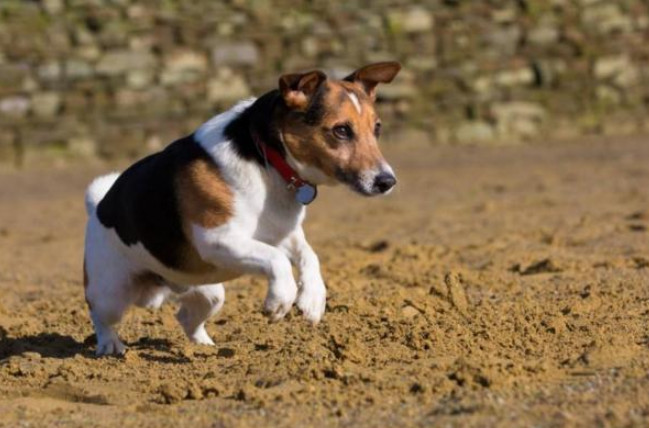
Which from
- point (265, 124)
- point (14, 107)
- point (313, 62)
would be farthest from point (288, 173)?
point (313, 62)

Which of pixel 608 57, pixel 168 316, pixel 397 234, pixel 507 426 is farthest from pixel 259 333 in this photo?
pixel 608 57

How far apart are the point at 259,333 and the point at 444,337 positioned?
1245 mm

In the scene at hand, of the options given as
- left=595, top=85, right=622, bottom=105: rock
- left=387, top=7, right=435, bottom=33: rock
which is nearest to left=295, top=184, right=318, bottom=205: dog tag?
left=387, top=7, right=435, bottom=33: rock

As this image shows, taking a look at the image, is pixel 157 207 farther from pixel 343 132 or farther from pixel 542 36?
pixel 542 36

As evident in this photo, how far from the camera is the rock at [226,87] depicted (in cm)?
1805

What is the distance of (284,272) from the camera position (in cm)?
654

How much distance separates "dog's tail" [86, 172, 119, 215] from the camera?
8019 millimetres

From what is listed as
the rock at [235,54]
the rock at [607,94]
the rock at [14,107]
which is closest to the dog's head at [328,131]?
the rock at [14,107]

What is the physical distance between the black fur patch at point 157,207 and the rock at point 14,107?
10.2 meters

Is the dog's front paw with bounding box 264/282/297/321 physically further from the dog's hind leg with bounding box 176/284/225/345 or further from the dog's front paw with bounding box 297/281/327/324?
the dog's hind leg with bounding box 176/284/225/345

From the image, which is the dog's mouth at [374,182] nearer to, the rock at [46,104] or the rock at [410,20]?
the rock at [46,104]

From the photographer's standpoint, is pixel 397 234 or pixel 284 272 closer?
pixel 284 272

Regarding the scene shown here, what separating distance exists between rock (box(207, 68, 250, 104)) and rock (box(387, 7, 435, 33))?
2.17 meters

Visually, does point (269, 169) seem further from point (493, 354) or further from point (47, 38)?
point (47, 38)
